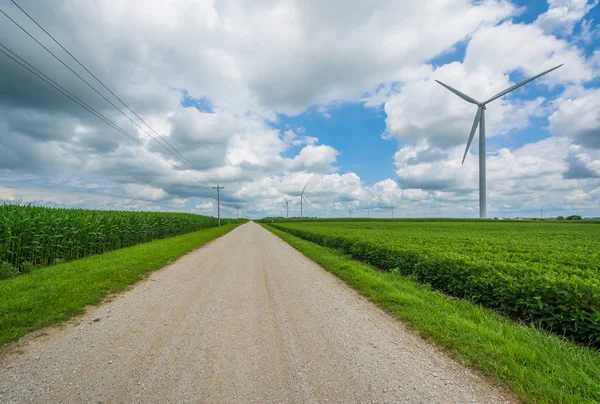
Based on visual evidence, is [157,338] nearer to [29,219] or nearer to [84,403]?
[84,403]

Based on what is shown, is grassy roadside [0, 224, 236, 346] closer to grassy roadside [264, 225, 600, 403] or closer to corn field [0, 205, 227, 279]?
corn field [0, 205, 227, 279]

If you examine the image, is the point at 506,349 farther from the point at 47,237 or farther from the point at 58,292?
the point at 47,237

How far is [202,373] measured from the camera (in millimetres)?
3357

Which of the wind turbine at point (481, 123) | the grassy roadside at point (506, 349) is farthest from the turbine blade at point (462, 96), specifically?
the grassy roadside at point (506, 349)

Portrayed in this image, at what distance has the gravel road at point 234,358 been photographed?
9.87 ft

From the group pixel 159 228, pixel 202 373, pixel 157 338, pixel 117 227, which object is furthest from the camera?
pixel 159 228

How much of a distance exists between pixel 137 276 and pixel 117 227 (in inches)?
435

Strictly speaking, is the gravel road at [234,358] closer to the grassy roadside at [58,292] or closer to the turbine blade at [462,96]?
the grassy roadside at [58,292]

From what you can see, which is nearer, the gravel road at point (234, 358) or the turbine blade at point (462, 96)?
the gravel road at point (234, 358)

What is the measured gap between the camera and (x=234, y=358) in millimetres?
3709

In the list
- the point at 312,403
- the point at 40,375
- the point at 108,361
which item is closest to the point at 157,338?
the point at 108,361

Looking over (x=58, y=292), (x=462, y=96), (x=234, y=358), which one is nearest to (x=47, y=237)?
(x=58, y=292)

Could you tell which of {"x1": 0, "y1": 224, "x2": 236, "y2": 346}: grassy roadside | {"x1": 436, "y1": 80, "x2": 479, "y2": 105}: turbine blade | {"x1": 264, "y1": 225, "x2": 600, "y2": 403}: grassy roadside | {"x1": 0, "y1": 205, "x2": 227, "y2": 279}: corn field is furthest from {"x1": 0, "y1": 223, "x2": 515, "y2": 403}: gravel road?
{"x1": 436, "y1": 80, "x2": 479, "y2": 105}: turbine blade

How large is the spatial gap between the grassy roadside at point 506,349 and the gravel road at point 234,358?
277 millimetres
